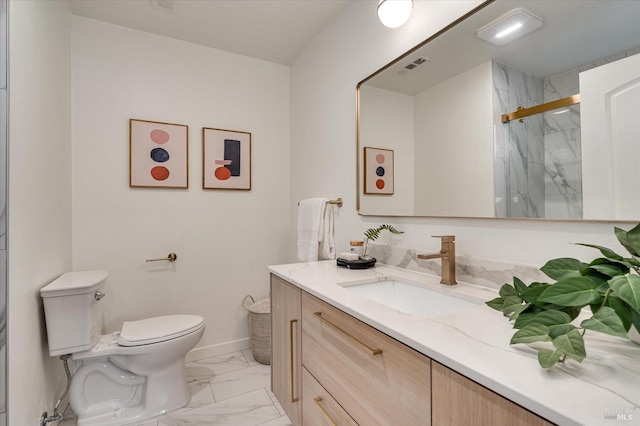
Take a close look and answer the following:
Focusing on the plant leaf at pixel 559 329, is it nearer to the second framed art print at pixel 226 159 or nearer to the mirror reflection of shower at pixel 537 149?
the mirror reflection of shower at pixel 537 149

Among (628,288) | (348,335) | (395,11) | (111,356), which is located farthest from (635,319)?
(111,356)

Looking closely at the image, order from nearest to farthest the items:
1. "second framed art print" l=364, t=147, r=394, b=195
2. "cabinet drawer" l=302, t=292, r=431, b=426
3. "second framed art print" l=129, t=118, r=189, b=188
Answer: "cabinet drawer" l=302, t=292, r=431, b=426 → "second framed art print" l=364, t=147, r=394, b=195 → "second framed art print" l=129, t=118, r=189, b=188

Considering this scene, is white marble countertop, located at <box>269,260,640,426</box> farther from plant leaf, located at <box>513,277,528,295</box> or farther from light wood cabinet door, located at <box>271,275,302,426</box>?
light wood cabinet door, located at <box>271,275,302,426</box>

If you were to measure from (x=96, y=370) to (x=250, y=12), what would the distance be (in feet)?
7.70

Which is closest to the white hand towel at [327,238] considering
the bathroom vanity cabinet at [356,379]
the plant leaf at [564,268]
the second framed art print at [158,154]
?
the bathroom vanity cabinet at [356,379]

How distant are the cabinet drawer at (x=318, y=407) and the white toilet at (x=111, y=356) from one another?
916 millimetres

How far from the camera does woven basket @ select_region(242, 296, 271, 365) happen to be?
226 centimetres

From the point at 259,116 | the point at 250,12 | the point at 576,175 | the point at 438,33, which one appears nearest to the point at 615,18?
the point at 576,175

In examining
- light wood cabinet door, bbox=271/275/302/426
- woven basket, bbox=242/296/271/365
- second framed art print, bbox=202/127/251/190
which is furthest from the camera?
second framed art print, bbox=202/127/251/190

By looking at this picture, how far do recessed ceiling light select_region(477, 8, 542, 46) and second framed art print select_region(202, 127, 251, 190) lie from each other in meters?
1.89

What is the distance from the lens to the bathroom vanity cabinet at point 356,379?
561mm

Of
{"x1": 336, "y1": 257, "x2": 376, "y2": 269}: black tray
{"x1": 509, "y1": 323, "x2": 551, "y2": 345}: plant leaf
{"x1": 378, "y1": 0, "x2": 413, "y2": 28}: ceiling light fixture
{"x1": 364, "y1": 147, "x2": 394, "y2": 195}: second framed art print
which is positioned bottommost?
{"x1": 336, "y1": 257, "x2": 376, "y2": 269}: black tray

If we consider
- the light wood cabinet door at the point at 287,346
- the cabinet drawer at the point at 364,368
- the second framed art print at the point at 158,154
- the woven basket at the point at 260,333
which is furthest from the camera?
the woven basket at the point at 260,333

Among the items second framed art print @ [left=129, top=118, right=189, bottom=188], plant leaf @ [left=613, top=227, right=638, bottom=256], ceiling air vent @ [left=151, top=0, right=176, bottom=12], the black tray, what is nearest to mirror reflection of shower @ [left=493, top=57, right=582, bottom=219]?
plant leaf @ [left=613, top=227, right=638, bottom=256]
